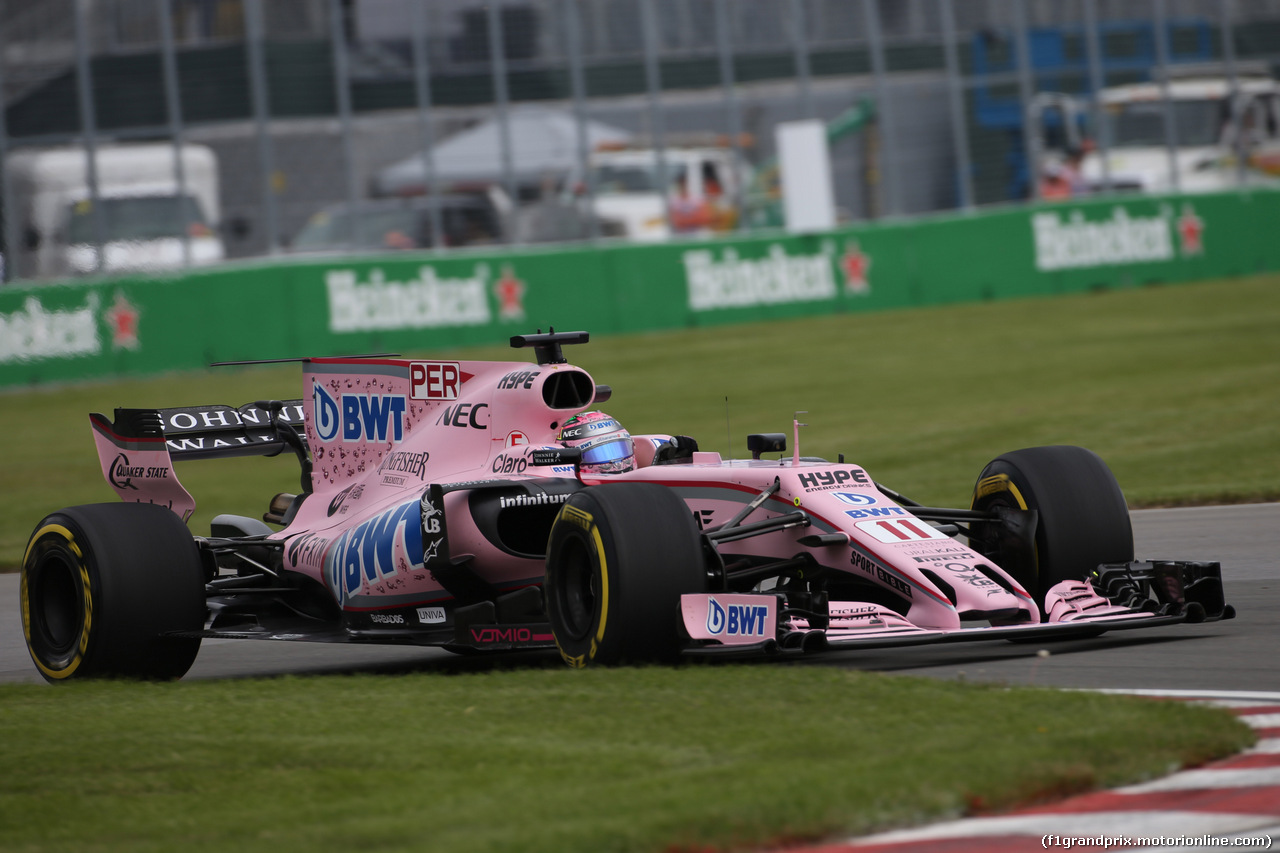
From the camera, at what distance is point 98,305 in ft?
82.3

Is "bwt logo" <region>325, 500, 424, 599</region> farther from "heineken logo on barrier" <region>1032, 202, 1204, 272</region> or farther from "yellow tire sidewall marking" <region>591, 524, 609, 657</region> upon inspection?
"heineken logo on barrier" <region>1032, 202, 1204, 272</region>

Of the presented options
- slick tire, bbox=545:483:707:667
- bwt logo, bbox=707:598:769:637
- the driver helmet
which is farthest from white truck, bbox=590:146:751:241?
bwt logo, bbox=707:598:769:637

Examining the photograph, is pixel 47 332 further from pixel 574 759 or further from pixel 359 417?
pixel 574 759

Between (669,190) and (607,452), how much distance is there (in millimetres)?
21743

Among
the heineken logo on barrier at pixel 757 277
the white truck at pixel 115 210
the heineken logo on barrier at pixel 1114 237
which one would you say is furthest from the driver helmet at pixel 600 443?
the heineken logo on barrier at pixel 1114 237

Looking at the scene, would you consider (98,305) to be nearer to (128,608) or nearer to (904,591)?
(128,608)

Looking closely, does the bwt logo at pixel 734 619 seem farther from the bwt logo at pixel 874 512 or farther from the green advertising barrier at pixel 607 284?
the green advertising barrier at pixel 607 284

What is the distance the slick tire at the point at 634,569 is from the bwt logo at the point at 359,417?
90.3 inches

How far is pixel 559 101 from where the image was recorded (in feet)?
98.1

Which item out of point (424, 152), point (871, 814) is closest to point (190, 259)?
point (424, 152)

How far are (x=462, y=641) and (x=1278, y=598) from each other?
413 centimetres

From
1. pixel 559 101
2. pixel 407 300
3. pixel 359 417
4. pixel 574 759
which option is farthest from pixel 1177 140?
pixel 574 759

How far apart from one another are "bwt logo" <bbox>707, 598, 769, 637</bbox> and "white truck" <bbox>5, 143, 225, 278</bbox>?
1992 centimetres

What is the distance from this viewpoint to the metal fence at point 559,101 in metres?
27.4
